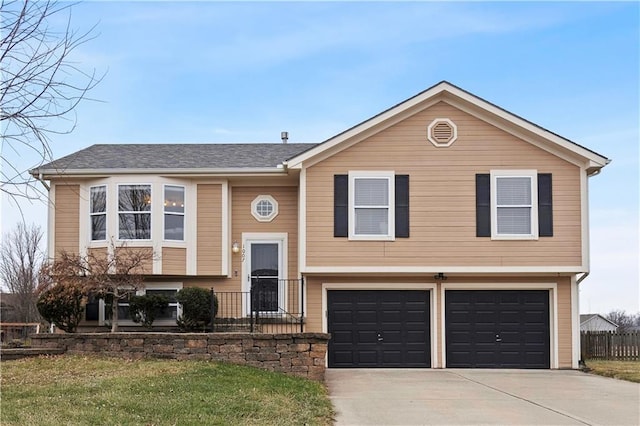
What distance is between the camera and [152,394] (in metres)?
11.1

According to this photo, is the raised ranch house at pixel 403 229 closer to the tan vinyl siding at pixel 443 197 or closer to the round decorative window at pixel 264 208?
the tan vinyl siding at pixel 443 197

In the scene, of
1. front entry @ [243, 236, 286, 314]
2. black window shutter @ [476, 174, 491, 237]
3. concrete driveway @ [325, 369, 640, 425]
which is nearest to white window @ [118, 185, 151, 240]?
front entry @ [243, 236, 286, 314]

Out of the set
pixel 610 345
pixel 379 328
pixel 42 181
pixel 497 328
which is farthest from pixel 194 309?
pixel 610 345

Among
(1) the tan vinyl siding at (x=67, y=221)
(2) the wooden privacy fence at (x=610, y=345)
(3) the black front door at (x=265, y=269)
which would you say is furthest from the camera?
(2) the wooden privacy fence at (x=610, y=345)

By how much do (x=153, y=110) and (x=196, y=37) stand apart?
5.44 meters

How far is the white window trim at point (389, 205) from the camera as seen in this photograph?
18016 mm

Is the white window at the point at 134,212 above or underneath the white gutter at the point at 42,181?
underneath

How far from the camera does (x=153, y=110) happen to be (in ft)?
64.5

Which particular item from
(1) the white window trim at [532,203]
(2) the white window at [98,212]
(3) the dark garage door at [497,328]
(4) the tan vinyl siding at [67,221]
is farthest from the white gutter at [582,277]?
(4) the tan vinyl siding at [67,221]

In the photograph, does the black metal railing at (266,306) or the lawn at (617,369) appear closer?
the lawn at (617,369)

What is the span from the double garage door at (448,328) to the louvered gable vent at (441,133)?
367cm

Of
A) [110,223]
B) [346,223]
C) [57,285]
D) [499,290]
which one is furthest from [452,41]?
[57,285]

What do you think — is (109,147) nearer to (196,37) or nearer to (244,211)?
(244,211)

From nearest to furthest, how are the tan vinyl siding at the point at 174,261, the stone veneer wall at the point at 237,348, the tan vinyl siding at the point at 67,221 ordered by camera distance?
the stone veneer wall at the point at 237,348 < the tan vinyl siding at the point at 174,261 < the tan vinyl siding at the point at 67,221
